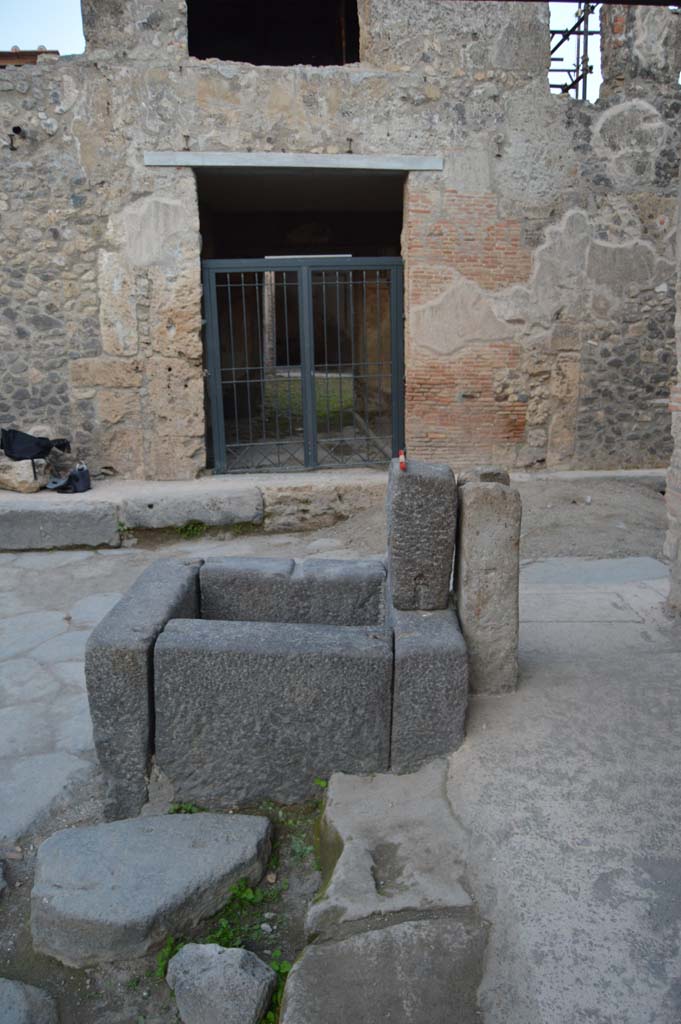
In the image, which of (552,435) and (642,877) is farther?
(552,435)

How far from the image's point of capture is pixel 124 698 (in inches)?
104

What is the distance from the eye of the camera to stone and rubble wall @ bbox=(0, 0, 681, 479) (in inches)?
267

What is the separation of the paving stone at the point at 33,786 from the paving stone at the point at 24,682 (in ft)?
A: 1.81

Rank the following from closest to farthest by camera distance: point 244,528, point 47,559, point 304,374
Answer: point 47,559 → point 244,528 → point 304,374

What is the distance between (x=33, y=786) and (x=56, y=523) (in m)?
3.70

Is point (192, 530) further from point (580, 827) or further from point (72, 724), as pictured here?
point (580, 827)

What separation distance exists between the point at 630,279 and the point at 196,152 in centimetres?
420

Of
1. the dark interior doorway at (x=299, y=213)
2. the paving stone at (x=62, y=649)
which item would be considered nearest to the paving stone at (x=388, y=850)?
the paving stone at (x=62, y=649)

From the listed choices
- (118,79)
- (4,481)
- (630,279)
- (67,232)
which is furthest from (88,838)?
(630,279)

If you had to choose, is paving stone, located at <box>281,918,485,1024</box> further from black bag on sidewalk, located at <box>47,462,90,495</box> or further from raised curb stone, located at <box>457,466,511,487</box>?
black bag on sidewalk, located at <box>47,462,90,495</box>

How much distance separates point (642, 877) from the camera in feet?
6.53

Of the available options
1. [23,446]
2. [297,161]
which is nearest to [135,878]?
[23,446]

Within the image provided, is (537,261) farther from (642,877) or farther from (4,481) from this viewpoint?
(642,877)

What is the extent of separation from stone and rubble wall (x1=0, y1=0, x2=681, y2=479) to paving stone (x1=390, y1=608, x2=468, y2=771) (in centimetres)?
508
